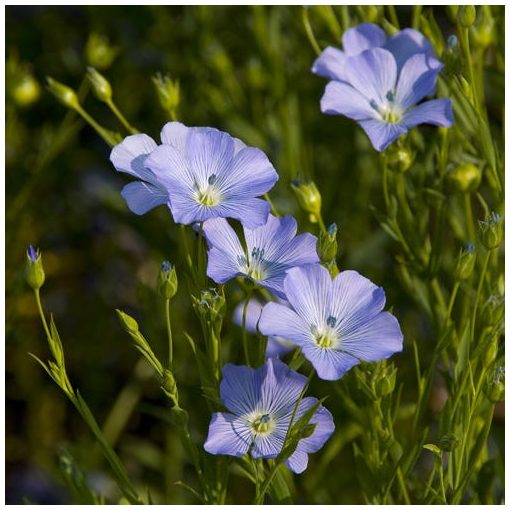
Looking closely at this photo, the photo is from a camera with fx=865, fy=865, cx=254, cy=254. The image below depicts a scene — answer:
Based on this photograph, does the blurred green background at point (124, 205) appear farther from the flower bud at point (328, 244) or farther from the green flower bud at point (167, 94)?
the flower bud at point (328, 244)

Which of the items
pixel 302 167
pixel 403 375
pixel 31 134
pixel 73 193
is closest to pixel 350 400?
pixel 403 375

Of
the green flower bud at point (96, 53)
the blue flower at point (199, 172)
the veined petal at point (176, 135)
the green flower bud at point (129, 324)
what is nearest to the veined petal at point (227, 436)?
the green flower bud at point (129, 324)

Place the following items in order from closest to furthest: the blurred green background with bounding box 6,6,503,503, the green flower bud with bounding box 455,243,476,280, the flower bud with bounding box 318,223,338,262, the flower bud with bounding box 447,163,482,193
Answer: the flower bud with bounding box 318,223,338,262
the green flower bud with bounding box 455,243,476,280
the flower bud with bounding box 447,163,482,193
the blurred green background with bounding box 6,6,503,503

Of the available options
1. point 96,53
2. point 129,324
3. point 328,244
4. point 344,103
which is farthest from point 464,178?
point 96,53

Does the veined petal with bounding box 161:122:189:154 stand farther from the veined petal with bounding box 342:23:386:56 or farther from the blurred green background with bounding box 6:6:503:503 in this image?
the blurred green background with bounding box 6:6:503:503

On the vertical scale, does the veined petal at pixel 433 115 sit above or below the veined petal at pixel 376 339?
above

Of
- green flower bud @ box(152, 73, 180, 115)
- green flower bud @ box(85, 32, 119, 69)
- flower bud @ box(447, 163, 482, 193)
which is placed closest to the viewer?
flower bud @ box(447, 163, 482, 193)

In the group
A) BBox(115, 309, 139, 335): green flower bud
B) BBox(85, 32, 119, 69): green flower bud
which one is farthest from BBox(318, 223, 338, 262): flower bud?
BBox(85, 32, 119, 69): green flower bud
